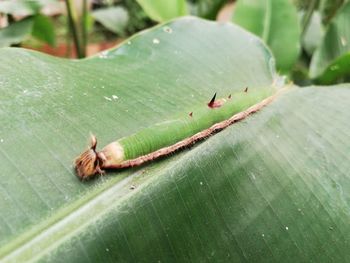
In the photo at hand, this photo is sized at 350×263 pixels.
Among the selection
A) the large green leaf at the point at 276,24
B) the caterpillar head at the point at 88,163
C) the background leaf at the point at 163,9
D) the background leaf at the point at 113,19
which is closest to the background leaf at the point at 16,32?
the background leaf at the point at 163,9

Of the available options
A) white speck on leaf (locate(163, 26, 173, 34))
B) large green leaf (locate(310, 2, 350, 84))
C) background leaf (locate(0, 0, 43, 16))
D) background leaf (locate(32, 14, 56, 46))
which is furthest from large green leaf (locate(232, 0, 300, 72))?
background leaf (locate(32, 14, 56, 46))

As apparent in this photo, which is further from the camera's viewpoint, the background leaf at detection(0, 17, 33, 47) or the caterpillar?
the background leaf at detection(0, 17, 33, 47)

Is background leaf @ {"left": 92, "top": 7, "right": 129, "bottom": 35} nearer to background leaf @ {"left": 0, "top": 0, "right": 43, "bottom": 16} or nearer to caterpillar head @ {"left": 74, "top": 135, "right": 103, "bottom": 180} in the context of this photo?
background leaf @ {"left": 0, "top": 0, "right": 43, "bottom": 16}

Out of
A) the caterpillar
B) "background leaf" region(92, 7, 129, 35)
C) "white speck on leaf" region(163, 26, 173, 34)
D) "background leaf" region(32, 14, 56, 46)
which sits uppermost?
the caterpillar

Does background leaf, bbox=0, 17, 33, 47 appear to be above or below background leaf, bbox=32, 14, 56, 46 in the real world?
above

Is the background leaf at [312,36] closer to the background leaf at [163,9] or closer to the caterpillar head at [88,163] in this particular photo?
the background leaf at [163,9]

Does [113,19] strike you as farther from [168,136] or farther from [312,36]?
[168,136]
